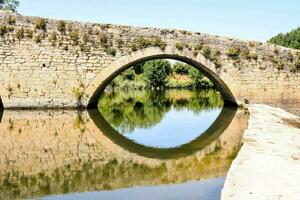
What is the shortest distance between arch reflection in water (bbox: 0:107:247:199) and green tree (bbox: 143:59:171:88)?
115 ft

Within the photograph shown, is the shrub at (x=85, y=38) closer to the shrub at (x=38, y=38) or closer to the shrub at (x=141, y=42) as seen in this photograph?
the shrub at (x=38, y=38)

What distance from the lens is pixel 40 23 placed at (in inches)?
699

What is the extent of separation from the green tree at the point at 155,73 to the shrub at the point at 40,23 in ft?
100.0

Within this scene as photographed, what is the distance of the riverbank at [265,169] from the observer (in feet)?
18.3

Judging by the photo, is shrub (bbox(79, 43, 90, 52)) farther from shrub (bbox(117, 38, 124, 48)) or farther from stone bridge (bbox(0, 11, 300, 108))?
shrub (bbox(117, 38, 124, 48))

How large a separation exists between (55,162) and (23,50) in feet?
32.0

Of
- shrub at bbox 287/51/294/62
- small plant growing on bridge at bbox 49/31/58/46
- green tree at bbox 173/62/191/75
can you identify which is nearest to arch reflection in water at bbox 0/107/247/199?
small plant growing on bridge at bbox 49/31/58/46

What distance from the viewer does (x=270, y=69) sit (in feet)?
70.8

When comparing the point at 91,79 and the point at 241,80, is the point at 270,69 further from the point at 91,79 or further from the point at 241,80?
the point at 91,79

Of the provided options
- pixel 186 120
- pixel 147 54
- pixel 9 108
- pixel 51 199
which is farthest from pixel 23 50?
Result: pixel 51 199

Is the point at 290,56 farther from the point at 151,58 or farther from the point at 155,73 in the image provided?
the point at 155,73

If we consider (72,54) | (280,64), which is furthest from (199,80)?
(72,54)

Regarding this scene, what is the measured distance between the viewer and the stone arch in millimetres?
18391

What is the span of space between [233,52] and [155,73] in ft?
96.7
